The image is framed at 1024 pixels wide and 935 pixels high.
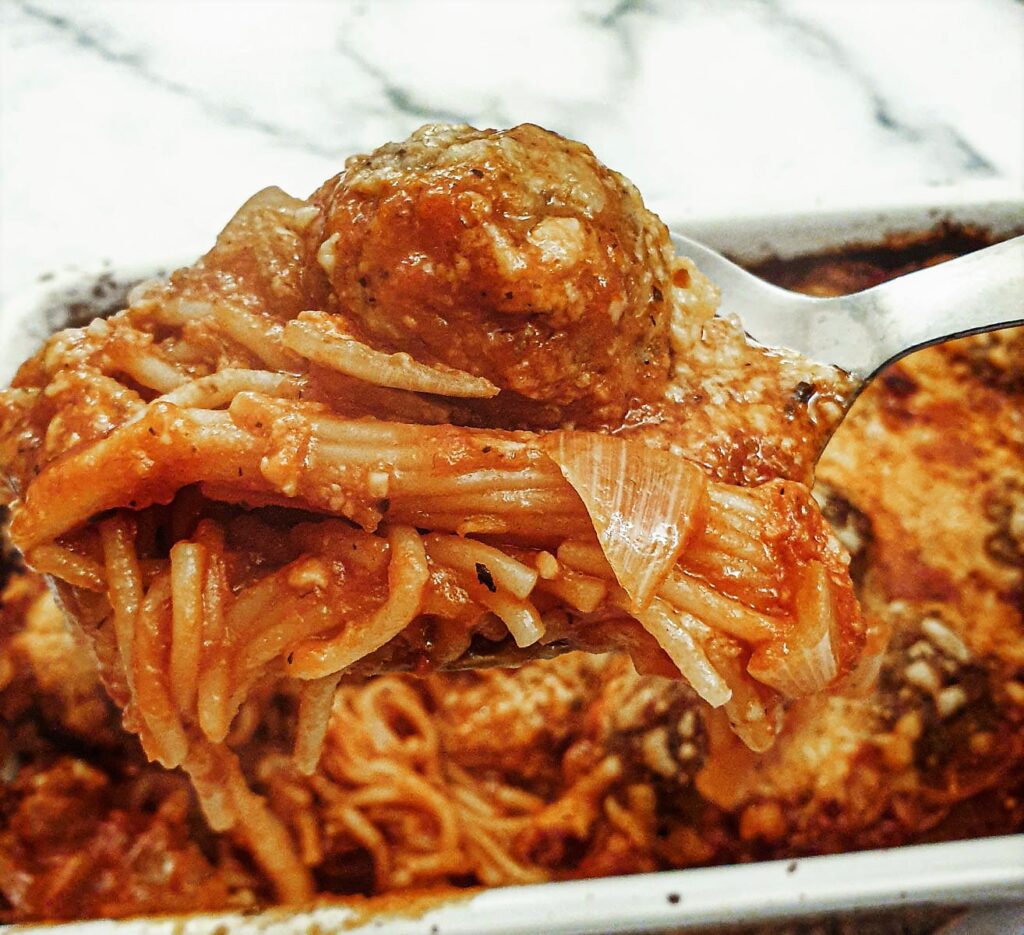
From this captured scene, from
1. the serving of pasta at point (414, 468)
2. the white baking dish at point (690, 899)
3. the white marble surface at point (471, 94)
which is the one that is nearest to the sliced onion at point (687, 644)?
the serving of pasta at point (414, 468)

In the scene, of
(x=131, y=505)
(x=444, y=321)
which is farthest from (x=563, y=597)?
(x=131, y=505)

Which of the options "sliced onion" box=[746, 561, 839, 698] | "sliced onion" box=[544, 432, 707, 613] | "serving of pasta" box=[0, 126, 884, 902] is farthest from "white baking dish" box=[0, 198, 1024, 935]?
"sliced onion" box=[544, 432, 707, 613]

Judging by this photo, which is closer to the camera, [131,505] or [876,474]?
[131,505]

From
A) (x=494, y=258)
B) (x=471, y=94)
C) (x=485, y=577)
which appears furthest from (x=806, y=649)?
(x=471, y=94)

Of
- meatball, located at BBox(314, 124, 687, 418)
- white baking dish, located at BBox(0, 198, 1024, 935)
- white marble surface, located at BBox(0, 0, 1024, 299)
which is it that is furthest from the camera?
white marble surface, located at BBox(0, 0, 1024, 299)

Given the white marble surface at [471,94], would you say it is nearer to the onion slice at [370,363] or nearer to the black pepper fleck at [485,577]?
the onion slice at [370,363]

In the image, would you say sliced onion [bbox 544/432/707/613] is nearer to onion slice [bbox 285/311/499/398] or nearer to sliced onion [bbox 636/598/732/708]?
sliced onion [bbox 636/598/732/708]

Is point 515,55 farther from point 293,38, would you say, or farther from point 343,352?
point 343,352
